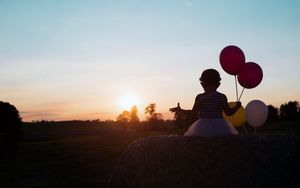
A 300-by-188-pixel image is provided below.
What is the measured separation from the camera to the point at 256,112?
8047 mm

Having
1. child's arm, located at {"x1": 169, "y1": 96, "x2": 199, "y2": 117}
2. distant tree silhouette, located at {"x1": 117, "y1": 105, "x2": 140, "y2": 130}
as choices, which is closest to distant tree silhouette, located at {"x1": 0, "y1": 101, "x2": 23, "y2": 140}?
child's arm, located at {"x1": 169, "y1": 96, "x2": 199, "y2": 117}

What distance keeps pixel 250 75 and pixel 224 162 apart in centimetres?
253

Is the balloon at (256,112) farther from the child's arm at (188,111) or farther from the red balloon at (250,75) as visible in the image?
the child's arm at (188,111)

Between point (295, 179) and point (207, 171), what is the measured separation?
1.05 m

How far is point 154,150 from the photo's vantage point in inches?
268

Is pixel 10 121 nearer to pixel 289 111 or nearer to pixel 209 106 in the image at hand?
pixel 209 106

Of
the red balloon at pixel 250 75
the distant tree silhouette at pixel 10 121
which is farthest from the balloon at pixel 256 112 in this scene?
the distant tree silhouette at pixel 10 121

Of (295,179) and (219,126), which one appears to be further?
(219,126)

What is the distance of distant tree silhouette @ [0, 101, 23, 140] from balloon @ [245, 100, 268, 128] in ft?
36.1

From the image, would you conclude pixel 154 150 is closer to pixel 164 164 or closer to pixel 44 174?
pixel 164 164

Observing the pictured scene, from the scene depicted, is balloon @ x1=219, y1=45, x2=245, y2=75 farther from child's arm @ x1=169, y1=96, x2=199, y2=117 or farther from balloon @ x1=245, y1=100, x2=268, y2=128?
child's arm @ x1=169, y1=96, x2=199, y2=117

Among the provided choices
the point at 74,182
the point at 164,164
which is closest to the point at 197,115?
the point at 164,164

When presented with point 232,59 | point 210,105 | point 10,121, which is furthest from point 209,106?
point 10,121

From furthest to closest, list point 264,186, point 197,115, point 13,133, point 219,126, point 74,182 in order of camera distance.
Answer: point 13,133, point 74,182, point 197,115, point 219,126, point 264,186
